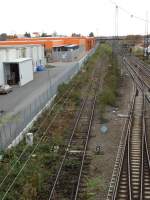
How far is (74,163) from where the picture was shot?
15.2m

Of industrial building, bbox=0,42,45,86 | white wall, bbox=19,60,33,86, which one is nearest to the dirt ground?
white wall, bbox=19,60,33,86

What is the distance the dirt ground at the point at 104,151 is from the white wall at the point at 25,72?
1187cm

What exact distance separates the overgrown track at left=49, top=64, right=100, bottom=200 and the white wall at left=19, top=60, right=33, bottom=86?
13.2 meters

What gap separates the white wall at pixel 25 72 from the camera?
36706 mm

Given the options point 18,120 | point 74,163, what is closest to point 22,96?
point 18,120

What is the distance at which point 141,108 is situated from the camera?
25.8 meters

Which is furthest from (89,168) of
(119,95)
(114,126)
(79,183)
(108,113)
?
(119,95)

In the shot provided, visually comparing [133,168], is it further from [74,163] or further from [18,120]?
[18,120]

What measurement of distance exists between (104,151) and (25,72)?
2261cm

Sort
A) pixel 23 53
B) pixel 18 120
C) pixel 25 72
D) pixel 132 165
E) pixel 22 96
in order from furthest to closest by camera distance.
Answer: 1. pixel 23 53
2. pixel 25 72
3. pixel 22 96
4. pixel 18 120
5. pixel 132 165

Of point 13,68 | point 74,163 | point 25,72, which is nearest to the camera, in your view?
point 74,163

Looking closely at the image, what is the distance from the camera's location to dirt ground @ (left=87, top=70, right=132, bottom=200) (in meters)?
12.8

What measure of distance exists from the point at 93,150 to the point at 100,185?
4.04 metres

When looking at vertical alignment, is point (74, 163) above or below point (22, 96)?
below
